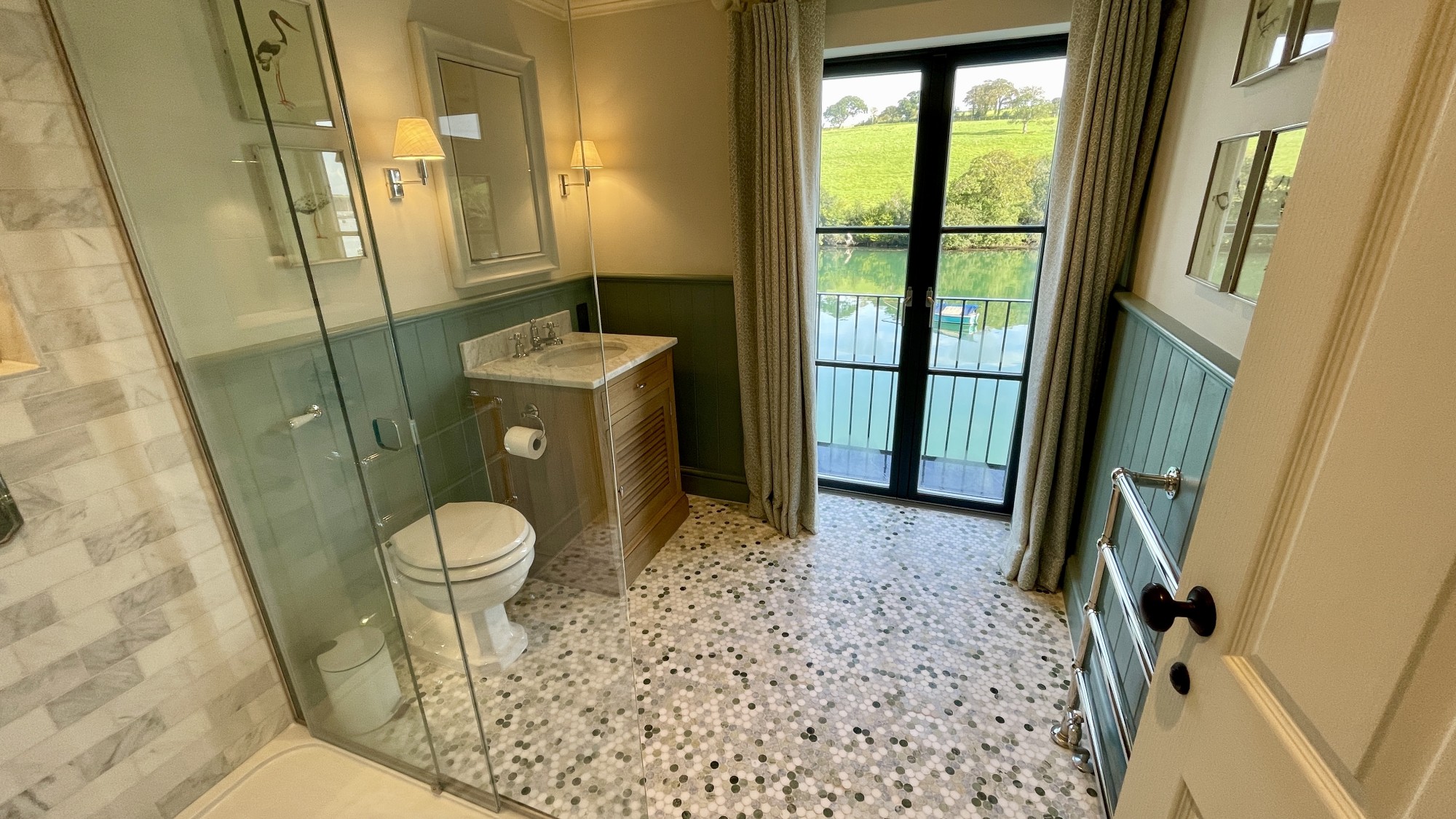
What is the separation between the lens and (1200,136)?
1447 millimetres

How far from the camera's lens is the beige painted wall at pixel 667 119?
218 cm

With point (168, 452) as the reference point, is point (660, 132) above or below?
above

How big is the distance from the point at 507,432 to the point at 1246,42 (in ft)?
6.65

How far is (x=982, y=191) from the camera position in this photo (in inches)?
91.1

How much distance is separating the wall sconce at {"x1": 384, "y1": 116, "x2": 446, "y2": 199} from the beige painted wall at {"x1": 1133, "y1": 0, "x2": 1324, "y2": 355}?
1861mm

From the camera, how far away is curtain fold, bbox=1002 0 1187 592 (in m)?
1.67

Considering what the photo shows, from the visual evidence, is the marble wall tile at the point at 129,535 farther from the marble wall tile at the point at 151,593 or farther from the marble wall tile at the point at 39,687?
the marble wall tile at the point at 39,687

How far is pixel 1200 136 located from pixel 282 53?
2.13m

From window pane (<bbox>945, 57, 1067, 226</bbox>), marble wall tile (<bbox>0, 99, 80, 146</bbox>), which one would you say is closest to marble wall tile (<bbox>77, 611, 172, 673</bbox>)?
marble wall tile (<bbox>0, 99, 80, 146</bbox>)

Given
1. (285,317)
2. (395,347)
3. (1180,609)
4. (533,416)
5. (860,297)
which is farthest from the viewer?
(860,297)

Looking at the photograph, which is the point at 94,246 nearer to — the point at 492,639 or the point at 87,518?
the point at 87,518

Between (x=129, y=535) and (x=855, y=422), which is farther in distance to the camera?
(x=855, y=422)

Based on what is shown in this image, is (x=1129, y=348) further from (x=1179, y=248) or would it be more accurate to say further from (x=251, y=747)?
(x=251, y=747)

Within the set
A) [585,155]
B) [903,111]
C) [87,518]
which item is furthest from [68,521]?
[903,111]
